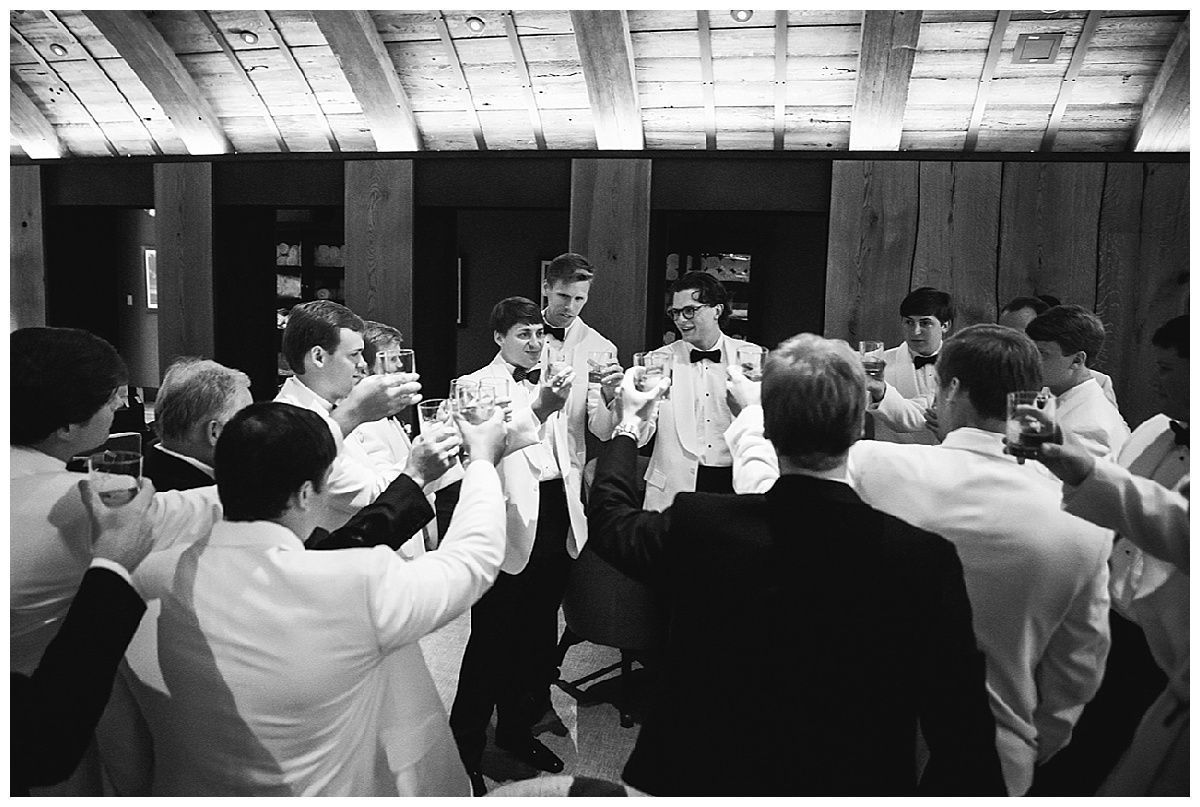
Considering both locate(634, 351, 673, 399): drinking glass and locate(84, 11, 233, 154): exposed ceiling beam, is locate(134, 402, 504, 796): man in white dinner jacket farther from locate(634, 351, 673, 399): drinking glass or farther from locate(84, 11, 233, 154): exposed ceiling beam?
locate(84, 11, 233, 154): exposed ceiling beam

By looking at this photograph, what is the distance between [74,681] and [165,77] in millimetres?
5304

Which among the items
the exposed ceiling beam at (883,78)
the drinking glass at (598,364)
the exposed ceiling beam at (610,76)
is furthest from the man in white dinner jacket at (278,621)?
the exposed ceiling beam at (883,78)

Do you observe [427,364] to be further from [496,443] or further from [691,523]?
[691,523]

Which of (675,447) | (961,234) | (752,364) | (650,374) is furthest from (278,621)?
(961,234)

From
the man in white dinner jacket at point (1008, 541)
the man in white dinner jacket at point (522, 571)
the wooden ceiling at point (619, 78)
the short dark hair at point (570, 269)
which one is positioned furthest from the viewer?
the wooden ceiling at point (619, 78)

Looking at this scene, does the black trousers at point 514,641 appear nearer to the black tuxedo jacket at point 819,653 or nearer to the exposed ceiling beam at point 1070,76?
the black tuxedo jacket at point 819,653

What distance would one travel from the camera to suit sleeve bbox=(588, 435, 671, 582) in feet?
5.26

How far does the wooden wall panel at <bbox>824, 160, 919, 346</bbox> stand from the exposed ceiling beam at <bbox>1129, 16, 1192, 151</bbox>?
125 cm

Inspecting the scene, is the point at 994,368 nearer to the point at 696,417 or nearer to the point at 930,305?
the point at 696,417

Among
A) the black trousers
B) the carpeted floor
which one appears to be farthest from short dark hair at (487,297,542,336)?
the carpeted floor

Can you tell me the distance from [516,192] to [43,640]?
432 centimetres

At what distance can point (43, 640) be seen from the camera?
5.48ft

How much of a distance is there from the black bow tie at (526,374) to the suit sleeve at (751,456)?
4.82 ft

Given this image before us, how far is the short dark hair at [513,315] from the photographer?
3480mm
